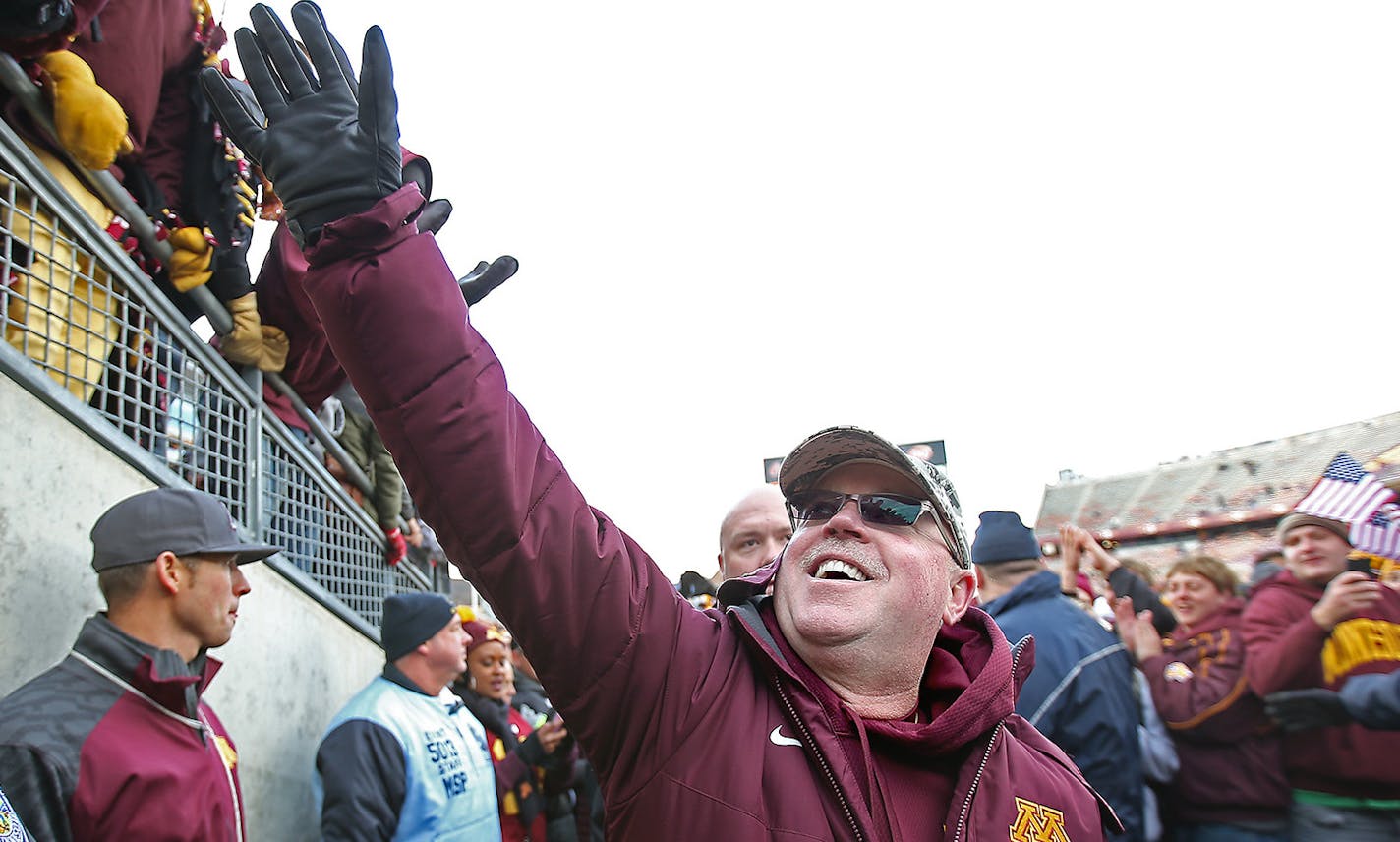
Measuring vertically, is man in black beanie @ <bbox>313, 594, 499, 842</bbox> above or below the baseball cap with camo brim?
below

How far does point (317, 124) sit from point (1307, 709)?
4.78 meters

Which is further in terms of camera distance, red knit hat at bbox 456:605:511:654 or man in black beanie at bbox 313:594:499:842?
red knit hat at bbox 456:605:511:654

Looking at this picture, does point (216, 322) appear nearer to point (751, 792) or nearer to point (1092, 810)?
point (751, 792)

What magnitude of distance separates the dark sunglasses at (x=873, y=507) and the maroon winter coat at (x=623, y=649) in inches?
11.3

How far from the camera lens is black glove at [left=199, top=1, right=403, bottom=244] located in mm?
1475

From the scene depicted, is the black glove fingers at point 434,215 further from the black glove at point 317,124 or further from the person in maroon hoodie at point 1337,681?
the person in maroon hoodie at point 1337,681

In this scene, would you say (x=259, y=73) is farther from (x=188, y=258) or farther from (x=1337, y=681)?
(x=1337, y=681)

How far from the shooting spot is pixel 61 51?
3514 mm

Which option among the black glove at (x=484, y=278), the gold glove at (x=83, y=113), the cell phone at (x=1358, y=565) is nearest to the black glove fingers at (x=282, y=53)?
the black glove at (x=484, y=278)

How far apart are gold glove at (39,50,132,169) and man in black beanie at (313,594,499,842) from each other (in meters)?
2.40

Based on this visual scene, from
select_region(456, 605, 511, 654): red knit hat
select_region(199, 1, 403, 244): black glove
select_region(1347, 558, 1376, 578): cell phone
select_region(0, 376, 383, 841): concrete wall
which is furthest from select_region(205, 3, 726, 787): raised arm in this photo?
select_region(456, 605, 511, 654): red knit hat

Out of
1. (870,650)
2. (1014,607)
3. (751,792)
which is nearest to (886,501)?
(870,650)

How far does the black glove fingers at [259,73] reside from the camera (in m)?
1.50

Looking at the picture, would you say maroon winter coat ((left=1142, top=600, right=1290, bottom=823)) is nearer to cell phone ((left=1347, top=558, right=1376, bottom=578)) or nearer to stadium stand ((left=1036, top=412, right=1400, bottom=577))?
cell phone ((left=1347, top=558, right=1376, bottom=578))
